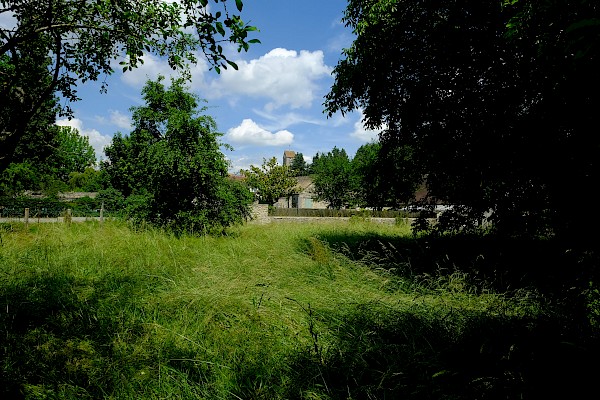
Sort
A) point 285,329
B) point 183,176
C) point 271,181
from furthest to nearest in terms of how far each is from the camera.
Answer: point 271,181 < point 183,176 < point 285,329

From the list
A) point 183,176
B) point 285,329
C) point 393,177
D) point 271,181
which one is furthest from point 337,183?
point 285,329

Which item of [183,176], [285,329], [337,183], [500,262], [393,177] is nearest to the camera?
[285,329]

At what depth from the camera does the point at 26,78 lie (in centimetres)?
508

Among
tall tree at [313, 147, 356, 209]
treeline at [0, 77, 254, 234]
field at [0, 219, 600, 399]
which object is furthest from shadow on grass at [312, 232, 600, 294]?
tall tree at [313, 147, 356, 209]

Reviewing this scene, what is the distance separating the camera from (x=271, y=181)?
39.7 m

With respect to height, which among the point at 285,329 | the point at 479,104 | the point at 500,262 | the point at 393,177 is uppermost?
the point at 479,104

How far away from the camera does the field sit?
2438 mm

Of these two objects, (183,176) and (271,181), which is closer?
(183,176)

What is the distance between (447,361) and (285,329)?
63.4 inches

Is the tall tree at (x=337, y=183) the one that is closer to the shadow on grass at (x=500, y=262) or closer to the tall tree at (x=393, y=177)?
the tall tree at (x=393, y=177)

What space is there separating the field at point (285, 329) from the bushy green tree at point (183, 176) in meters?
4.52

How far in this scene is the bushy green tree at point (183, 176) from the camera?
10773 millimetres

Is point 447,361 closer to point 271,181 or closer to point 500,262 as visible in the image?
point 500,262

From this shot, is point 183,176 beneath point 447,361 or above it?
above
